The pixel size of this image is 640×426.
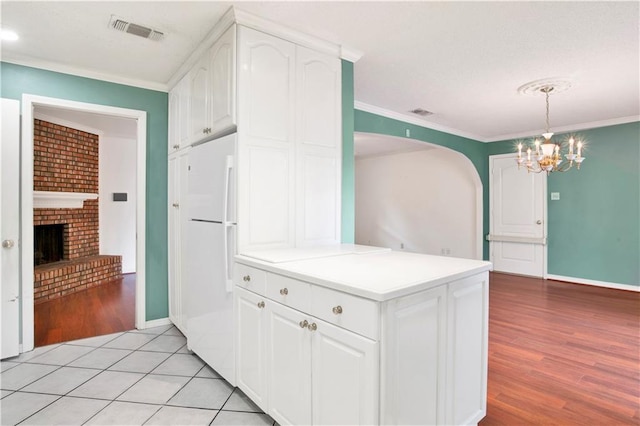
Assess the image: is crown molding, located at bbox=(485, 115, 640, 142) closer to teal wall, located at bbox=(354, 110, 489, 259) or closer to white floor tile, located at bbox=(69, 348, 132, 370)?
teal wall, located at bbox=(354, 110, 489, 259)

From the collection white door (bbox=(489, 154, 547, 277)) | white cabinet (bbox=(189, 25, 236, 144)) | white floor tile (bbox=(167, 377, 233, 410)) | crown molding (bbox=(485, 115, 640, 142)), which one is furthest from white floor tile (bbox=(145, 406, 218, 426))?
crown molding (bbox=(485, 115, 640, 142))

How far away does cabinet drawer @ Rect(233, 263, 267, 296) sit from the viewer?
1.90 metres

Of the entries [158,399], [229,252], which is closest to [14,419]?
[158,399]

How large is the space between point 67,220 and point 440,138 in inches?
227

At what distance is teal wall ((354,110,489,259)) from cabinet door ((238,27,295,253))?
73.8 inches

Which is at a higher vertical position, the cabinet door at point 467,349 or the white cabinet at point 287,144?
the white cabinet at point 287,144

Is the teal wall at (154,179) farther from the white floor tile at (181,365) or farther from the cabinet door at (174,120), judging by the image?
the white floor tile at (181,365)

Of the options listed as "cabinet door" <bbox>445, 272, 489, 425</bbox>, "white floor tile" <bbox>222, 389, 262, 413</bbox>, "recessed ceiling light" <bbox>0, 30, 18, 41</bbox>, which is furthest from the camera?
"recessed ceiling light" <bbox>0, 30, 18, 41</bbox>

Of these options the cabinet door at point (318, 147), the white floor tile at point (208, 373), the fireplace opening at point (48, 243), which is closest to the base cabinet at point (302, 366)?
the white floor tile at point (208, 373)

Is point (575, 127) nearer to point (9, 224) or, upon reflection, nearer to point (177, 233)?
point (177, 233)

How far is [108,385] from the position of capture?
90.2 inches

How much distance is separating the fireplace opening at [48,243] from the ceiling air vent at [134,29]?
12.0ft

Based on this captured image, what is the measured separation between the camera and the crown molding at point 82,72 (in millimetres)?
2793

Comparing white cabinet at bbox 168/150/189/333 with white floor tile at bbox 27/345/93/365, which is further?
white cabinet at bbox 168/150/189/333
